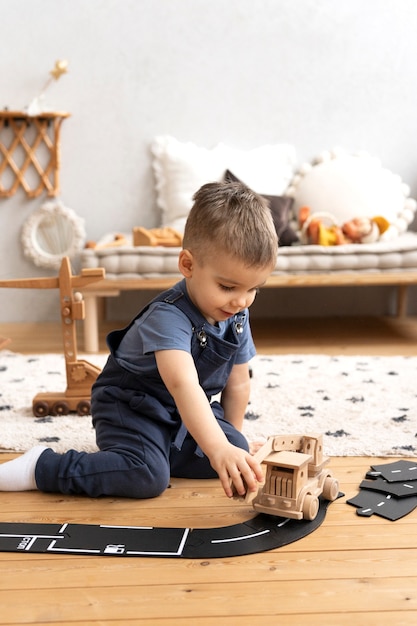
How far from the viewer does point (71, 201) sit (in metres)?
3.16

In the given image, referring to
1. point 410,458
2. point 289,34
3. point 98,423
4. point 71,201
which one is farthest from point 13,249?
point 410,458

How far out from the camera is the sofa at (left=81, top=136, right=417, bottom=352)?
8.41ft

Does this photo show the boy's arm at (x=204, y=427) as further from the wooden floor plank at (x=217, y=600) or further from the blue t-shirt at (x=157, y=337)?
the wooden floor plank at (x=217, y=600)

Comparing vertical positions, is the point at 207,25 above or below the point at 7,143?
above

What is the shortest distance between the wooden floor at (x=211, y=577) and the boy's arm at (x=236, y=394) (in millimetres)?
208

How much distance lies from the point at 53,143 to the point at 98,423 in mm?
1993

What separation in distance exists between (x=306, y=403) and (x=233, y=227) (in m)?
0.81

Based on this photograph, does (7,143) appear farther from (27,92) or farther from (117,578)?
(117,578)

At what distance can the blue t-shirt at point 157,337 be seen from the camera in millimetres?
1210

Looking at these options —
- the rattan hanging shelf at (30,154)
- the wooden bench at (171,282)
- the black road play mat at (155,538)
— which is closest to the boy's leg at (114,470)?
the black road play mat at (155,538)

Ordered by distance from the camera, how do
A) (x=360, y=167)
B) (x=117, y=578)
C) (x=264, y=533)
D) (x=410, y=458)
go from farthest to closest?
(x=360, y=167) → (x=410, y=458) → (x=264, y=533) → (x=117, y=578)

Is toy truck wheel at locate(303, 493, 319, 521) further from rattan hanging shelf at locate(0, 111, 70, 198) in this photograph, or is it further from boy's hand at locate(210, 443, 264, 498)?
rattan hanging shelf at locate(0, 111, 70, 198)

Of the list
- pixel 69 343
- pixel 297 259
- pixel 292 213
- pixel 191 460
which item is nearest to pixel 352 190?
pixel 292 213

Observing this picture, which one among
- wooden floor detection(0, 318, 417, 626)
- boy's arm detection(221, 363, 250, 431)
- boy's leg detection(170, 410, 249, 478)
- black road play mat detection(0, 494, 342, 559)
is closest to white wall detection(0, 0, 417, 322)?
boy's arm detection(221, 363, 250, 431)
